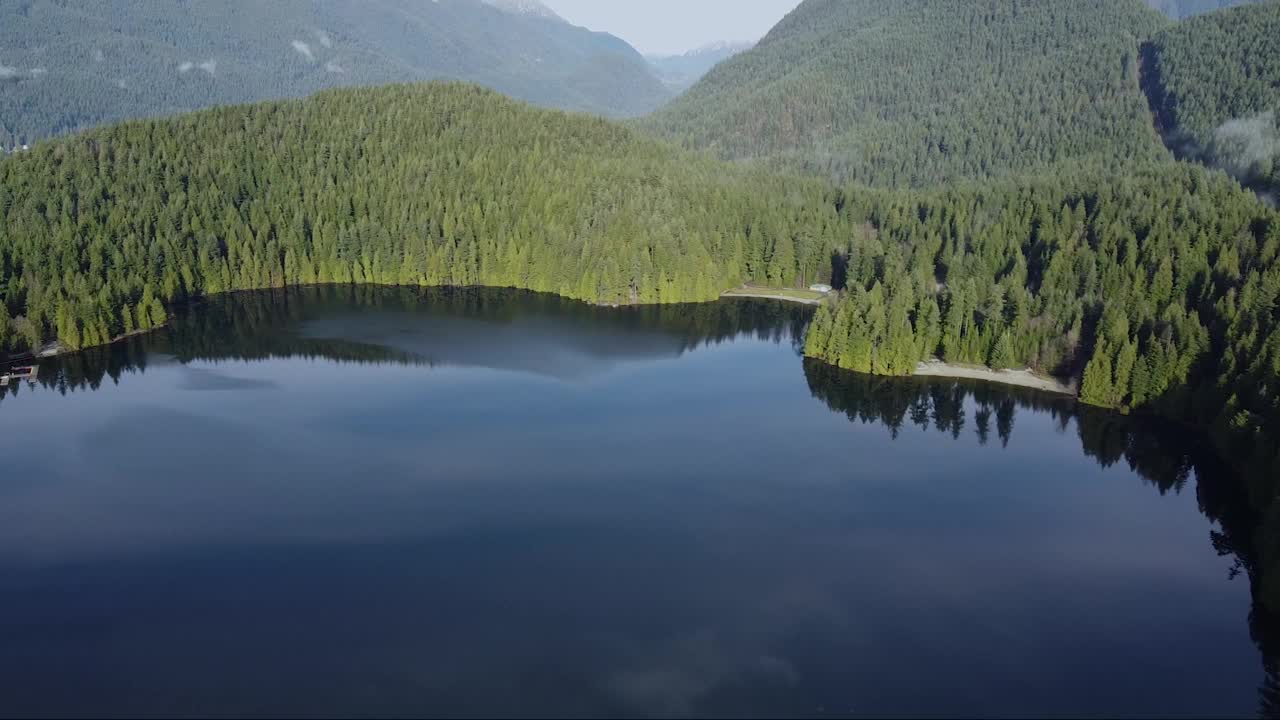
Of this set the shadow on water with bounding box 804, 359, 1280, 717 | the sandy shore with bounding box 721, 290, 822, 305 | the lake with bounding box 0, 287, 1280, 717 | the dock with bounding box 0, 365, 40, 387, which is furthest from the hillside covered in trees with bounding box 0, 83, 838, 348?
the shadow on water with bounding box 804, 359, 1280, 717

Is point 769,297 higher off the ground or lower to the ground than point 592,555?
higher

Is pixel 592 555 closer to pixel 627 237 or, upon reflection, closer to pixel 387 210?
pixel 627 237

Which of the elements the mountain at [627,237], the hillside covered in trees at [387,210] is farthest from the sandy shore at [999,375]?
the hillside covered in trees at [387,210]

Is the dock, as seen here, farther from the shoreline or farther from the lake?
the shoreline

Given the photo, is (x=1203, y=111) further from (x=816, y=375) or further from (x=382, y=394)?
(x=382, y=394)

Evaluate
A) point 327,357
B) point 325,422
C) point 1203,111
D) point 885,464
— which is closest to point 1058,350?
point 885,464

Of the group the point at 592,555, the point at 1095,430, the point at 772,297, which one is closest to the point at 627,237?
the point at 772,297
